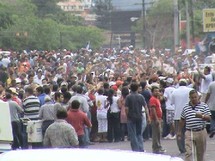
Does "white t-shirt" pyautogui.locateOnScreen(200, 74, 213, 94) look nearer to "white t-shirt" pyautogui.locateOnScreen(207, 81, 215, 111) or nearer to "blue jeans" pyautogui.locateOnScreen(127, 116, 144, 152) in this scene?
"white t-shirt" pyautogui.locateOnScreen(207, 81, 215, 111)

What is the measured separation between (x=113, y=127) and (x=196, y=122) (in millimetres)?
10797

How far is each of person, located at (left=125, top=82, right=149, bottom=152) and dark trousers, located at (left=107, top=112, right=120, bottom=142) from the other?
5.47 metres

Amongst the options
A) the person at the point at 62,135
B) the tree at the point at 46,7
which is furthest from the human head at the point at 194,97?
the tree at the point at 46,7

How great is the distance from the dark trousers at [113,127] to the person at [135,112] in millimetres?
5467

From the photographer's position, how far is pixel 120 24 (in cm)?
11406

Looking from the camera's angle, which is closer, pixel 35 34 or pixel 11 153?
pixel 11 153

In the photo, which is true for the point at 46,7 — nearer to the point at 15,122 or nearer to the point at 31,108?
the point at 31,108

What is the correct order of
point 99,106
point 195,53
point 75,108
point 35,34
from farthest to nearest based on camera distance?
point 35,34 < point 195,53 < point 99,106 < point 75,108

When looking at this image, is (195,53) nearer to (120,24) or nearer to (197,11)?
(197,11)

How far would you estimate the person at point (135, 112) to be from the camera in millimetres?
21453

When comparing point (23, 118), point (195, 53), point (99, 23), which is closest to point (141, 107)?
point (23, 118)

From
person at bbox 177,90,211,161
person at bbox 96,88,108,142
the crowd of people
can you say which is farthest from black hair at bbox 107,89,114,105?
person at bbox 177,90,211,161

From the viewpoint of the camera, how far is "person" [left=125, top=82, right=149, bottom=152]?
2145cm

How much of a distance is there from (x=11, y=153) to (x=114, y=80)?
2425 cm
